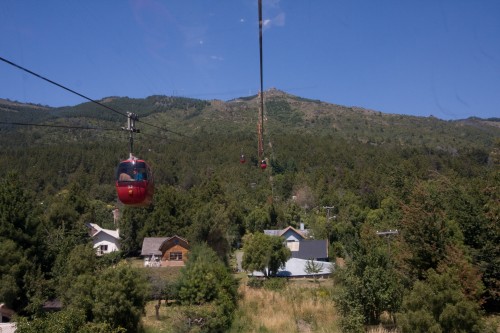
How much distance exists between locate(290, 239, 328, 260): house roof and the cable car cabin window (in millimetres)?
36937

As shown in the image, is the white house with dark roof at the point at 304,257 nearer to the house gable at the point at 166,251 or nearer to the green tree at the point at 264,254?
the green tree at the point at 264,254

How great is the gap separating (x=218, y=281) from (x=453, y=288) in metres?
13.6

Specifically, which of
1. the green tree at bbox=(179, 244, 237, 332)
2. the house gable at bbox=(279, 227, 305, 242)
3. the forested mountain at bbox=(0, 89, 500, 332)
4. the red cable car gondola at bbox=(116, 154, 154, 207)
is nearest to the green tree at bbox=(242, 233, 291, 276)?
the forested mountain at bbox=(0, 89, 500, 332)

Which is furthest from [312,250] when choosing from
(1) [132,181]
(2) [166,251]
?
(1) [132,181]

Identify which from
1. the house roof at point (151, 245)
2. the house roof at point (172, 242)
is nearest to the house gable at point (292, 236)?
the house roof at point (172, 242)

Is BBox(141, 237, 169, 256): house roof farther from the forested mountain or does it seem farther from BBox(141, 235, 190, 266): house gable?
the forested mountain

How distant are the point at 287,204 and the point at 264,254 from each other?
120 feet

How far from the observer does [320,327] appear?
835 inches

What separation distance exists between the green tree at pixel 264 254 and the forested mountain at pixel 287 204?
3929 millimetres

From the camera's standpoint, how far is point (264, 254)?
128 ft

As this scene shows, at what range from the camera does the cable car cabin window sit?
12.6 metres

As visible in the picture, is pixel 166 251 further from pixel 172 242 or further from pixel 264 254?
pixel 264 254

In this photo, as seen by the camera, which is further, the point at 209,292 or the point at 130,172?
the point at 209,292

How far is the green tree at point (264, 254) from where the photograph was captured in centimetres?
3906
